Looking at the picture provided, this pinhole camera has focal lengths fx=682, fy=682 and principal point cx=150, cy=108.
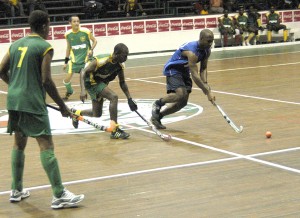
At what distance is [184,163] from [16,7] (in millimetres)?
18417

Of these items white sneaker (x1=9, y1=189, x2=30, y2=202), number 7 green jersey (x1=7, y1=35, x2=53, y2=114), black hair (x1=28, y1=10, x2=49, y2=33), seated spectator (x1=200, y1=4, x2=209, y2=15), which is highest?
black hair (x1=28, y1=10, x2=49, y2=33)

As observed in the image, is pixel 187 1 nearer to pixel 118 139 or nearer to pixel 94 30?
pixel 94 30

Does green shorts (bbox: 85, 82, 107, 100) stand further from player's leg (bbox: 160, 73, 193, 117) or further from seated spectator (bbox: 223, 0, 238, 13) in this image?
seated spectator (bbox: 223, 0, 238, 13)

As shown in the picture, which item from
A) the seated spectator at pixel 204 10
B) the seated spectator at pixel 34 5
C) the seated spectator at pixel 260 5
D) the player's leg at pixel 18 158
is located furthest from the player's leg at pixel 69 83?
the seated spectator at pixel 260 5

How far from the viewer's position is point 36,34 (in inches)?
266

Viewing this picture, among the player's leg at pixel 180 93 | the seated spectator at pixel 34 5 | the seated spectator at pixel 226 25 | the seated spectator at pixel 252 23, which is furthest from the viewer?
the seated spectator at pixel 252 23

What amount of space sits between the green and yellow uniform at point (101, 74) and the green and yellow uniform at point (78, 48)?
14.7ft

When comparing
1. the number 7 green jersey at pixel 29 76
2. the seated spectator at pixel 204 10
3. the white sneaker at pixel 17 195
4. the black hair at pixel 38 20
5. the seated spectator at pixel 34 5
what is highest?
the black hair at pixel 38 20

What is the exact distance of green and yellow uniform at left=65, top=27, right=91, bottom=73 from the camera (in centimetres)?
1507

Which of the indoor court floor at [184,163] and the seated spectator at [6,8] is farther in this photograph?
the seated spectator at [6,8]

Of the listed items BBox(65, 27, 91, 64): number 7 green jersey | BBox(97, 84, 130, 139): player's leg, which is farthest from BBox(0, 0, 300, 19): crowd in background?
BBox(97, 84, 130, 139): player's leg

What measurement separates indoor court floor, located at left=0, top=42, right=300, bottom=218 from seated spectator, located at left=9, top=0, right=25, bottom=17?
11315 mm

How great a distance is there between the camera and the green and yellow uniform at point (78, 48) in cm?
1507

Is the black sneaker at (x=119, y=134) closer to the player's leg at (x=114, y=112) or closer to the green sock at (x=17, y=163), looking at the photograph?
the player's leg at (x=114, y=112)
